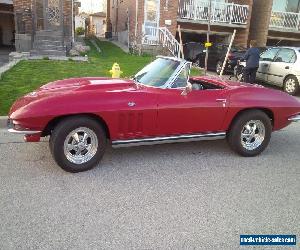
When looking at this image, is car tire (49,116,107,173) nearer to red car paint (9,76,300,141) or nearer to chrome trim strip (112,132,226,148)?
red car paint (9,76,300,141)

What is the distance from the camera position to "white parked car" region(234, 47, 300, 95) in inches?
429

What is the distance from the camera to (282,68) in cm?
1126

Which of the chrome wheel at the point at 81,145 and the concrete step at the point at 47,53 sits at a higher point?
the concrete step at the point at 47,53

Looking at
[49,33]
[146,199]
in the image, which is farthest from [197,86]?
[49,33]

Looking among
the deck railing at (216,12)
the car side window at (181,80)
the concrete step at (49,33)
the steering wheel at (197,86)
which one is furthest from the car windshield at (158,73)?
the deck railing at (216,12)

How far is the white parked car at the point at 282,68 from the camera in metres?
10.9

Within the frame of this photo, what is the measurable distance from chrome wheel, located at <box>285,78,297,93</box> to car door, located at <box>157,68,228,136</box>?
22.4 feet

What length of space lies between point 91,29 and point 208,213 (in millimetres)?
48099

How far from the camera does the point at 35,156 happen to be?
4.84 metres

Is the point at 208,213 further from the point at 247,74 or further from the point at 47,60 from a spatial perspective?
the point at 47,60

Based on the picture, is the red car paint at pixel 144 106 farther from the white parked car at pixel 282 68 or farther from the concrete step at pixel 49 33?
the concrete step at pixel 49 33

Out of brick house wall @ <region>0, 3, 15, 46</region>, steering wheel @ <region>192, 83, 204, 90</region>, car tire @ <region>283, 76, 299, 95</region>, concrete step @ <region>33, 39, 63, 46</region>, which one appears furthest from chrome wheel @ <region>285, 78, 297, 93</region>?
brick house wall @ <region>0, 3, 15, 46</region>

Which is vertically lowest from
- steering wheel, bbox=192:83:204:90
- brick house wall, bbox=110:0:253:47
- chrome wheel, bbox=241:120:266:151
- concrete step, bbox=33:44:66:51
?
chrome wheel, bbox=241:120:266:151

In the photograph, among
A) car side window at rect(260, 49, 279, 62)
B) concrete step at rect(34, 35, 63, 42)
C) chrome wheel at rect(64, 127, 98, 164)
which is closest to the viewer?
chrome wheel at rect(64, 127, 98, 164)
